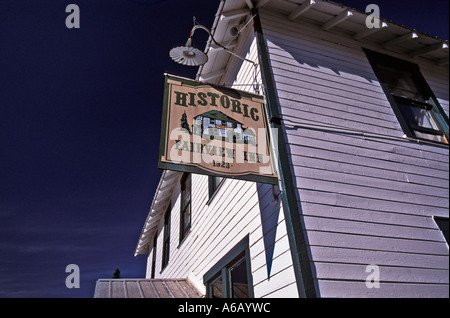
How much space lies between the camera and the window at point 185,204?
8.83m

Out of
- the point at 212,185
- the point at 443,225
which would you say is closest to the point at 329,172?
the point at 443,225

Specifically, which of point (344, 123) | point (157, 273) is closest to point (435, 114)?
point (344, 123)

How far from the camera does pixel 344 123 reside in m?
4.84

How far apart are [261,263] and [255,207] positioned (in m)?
0.88

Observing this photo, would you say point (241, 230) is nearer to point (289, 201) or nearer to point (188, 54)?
point (289, 201)

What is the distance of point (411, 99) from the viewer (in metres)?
6.22

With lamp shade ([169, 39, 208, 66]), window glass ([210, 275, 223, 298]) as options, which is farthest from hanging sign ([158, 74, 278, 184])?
window glass ([210, 275, 223, 298])

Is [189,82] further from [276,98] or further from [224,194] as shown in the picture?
[224,194]

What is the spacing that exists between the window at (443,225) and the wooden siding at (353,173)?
0.36ft

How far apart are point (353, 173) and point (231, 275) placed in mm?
2957

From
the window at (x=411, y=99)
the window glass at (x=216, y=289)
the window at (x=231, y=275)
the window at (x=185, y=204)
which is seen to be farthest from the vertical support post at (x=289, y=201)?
the window at (x=185, y=204)

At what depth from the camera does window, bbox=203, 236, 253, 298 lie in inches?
180

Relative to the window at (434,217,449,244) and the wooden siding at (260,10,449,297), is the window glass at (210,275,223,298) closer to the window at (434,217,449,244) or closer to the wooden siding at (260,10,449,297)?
the wooden siding at (260,10,449,297)
